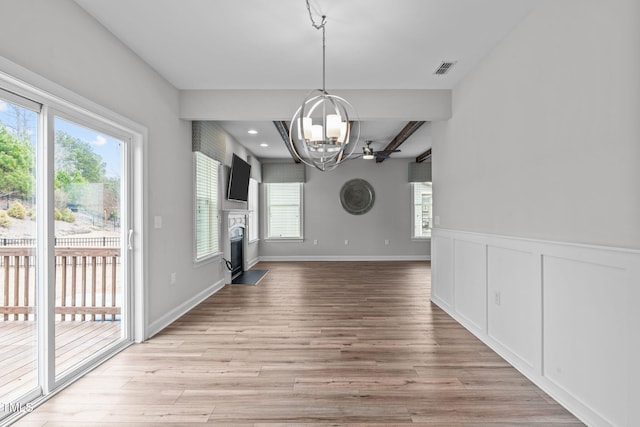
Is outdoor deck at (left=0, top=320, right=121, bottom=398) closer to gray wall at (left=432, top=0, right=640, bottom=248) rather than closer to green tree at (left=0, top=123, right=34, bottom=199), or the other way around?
green tree at (left=0, top=123, right=34, bottom=199)

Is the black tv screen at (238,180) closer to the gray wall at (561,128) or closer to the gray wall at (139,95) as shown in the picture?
the gray wall at (139,95)

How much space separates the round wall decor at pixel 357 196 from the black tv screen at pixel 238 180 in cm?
288

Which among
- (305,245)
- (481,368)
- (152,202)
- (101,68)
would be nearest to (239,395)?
(481,368)

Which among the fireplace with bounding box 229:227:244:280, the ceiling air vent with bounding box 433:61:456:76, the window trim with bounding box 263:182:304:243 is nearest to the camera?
the ceiling air vent with bounding box 433:61:456:76

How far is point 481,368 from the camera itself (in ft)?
8.50

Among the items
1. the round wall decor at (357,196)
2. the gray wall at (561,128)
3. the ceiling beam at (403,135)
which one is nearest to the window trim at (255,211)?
the round wall decor at (357,196)

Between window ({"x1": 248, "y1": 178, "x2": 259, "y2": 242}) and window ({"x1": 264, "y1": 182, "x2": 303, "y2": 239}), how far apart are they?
1.30ft

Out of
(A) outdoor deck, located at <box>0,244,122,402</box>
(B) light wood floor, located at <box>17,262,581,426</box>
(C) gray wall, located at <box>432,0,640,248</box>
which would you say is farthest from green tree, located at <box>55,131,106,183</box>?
(C) gray wall, located at <box>432,0,640,248</box>

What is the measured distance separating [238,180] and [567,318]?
4917 mm

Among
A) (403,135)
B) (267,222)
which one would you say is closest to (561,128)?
(403,135)

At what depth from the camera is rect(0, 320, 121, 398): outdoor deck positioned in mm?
1959

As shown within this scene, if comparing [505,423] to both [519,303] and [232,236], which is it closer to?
[519,303]

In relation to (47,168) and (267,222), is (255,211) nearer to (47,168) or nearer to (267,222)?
(267,222)

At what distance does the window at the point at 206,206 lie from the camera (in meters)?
4.51
